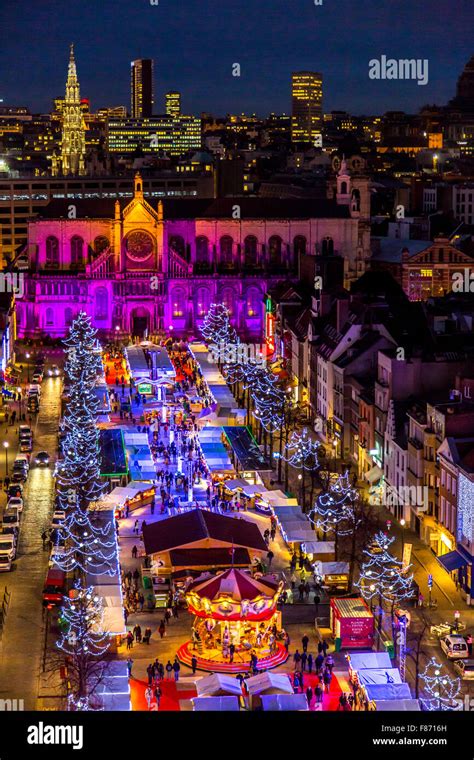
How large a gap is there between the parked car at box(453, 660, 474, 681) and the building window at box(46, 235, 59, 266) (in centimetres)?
4379

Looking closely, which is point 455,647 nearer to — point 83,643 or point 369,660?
point 369,660

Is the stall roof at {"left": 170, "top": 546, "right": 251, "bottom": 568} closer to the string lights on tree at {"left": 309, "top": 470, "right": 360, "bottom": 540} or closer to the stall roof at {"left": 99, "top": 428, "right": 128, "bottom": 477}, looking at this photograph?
the string lights on tree at {"left": 309, "top": 470, "right": 360, "bottom": 540}

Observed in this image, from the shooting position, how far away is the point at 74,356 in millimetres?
51531

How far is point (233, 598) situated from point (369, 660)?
2.65m

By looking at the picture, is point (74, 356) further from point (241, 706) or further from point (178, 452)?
point (241, 706)

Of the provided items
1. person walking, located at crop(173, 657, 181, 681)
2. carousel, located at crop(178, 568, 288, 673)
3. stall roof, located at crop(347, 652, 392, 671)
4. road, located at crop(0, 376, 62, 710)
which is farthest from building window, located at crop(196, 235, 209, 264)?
stall roof, located at crop(347, 652, 392, 671)

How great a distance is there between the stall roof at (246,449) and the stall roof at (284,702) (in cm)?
1487

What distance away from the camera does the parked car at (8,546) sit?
28.3 m

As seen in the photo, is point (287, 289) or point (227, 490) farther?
point (287, 289)

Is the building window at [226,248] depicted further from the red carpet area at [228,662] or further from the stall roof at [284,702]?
the stall roof at [284,702]

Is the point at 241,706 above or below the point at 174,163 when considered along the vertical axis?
below

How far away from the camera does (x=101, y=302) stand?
63.1m
